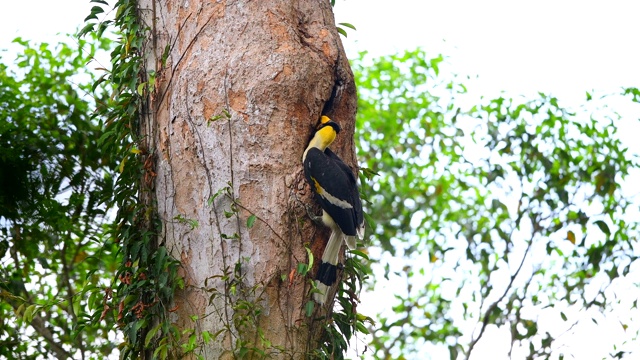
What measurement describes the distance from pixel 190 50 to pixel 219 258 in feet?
2.61

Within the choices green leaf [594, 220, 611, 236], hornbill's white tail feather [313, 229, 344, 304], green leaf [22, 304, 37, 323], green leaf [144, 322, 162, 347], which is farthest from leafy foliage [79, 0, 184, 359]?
green leaf [594, 220, 611, 236]

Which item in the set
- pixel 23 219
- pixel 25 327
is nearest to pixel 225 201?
pixel 23 219

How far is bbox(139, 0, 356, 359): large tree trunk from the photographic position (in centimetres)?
264

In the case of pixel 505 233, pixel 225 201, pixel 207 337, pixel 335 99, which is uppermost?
pixel 505 233

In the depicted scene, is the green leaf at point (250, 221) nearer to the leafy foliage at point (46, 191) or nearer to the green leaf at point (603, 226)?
the leafy foliage at point (46, 191)

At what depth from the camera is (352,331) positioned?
9.54ft

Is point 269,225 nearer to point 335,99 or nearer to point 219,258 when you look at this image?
point 219,258

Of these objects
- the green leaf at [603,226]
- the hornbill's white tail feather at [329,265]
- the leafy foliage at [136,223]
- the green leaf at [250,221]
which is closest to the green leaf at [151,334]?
the leafy foliage at [136,223]

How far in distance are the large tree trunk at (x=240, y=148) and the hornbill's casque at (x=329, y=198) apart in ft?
0.15

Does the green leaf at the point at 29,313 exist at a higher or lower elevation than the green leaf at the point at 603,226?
lower

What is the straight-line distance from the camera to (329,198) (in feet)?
8.97

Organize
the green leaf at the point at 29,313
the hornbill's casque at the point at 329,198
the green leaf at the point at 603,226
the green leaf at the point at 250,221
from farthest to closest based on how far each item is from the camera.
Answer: the green leaf at the point at 603,226, the green leaf at the point at 29,313, the hornbill's casque at the point at 329,198, the green leaf at the point at 250,221

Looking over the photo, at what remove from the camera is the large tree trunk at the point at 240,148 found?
2.64m

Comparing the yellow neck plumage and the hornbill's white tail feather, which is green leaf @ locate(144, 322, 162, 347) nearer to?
the hornbill's white tail feather
